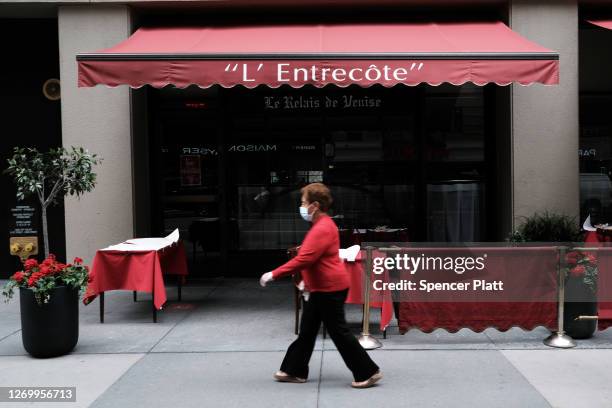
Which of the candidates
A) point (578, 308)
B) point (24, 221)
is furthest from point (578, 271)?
point (24, 221)

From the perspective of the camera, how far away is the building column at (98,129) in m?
10.1

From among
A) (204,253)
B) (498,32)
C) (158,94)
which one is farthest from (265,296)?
(498,32)

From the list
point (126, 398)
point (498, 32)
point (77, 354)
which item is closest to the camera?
point (126, 398)

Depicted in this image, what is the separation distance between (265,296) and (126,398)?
4.54 meters

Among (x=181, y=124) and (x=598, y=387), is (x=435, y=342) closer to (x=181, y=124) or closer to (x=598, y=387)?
(x=598, y=387)

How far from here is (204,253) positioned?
11.5 m

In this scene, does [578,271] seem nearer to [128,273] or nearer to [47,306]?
[128,273]

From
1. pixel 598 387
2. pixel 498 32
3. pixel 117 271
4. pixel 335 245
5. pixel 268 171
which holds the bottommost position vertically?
pixel 598 387

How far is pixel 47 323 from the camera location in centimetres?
659

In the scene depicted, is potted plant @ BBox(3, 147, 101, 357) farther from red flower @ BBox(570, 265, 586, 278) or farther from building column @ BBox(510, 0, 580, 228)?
building column @ BBox(510, 0, 580, 228)

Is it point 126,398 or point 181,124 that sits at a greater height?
point 181,124

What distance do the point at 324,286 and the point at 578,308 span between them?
316cm

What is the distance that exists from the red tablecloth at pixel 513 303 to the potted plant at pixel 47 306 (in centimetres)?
366

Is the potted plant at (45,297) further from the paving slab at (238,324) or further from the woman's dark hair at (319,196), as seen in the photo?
the woman's dark hair at (319,196)
